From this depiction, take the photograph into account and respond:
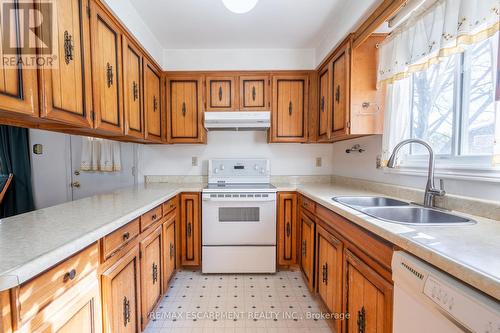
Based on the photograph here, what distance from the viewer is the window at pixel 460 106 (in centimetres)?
111

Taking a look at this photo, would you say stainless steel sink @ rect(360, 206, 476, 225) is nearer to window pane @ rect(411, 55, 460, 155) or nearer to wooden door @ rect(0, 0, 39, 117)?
window pane @ rect(411, 55, 460, 155)

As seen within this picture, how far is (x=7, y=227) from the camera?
36.0 inches

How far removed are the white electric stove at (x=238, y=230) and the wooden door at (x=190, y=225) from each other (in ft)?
0.27

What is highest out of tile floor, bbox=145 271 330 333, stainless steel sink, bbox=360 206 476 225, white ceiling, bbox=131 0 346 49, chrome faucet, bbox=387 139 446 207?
white ceiling, bbox=131 0 346 49

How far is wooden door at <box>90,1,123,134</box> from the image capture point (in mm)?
1324

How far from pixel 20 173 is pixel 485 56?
2490 mm

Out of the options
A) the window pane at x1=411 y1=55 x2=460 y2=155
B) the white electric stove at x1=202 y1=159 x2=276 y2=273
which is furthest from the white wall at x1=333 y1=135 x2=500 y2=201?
the white electric stove at x1=202 y1=159 x2=276 y2=273

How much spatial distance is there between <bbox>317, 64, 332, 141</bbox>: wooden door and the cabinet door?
4.34 ft

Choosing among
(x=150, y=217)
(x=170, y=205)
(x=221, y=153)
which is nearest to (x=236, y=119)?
(x=221, y=153)

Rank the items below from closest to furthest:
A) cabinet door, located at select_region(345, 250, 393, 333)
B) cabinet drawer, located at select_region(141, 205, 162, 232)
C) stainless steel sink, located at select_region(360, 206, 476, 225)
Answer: cabinet door, located at select_region(345, 250, 393, 333), stainless steel sink, located at select_region(360, 206, 476, 225), cabinet drawer, located at select_region(141, 205, 162, 232)

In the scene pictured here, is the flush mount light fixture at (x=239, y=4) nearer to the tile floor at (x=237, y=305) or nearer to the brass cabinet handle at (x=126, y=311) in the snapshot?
the brass cabinet handle at (x=126, y=311)

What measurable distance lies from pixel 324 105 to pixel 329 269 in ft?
5.09

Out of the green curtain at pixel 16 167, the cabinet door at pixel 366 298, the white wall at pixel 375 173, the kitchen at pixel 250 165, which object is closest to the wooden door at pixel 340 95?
the kitchen at pixel 250 165

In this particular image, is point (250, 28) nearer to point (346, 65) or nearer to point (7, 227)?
point (346, 65)
